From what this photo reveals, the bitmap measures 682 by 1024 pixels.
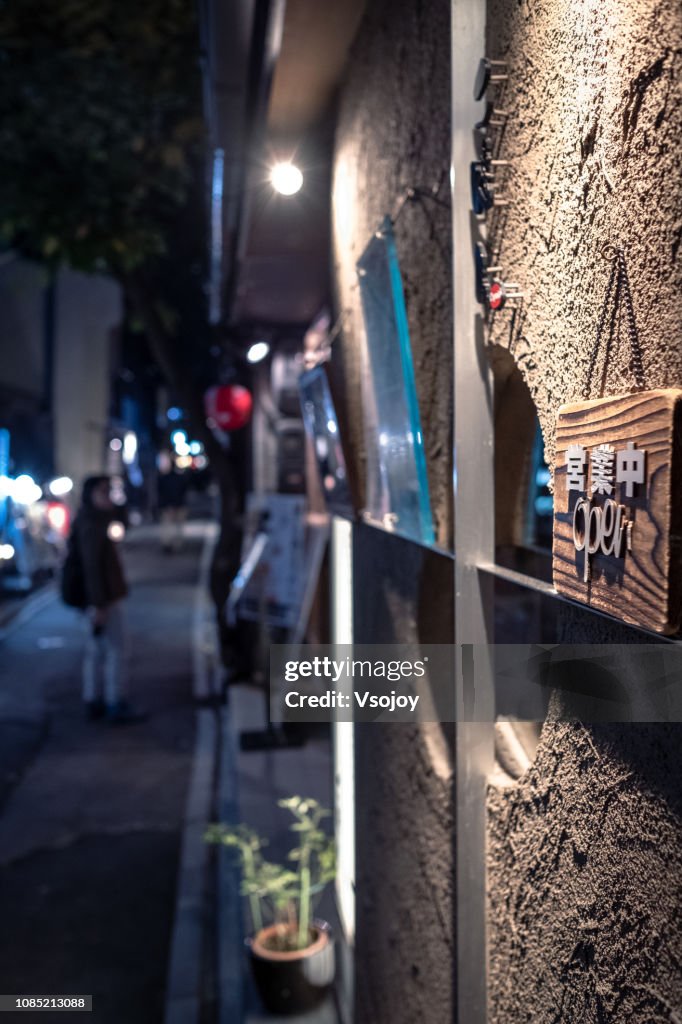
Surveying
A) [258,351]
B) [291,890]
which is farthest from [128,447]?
[291,890]

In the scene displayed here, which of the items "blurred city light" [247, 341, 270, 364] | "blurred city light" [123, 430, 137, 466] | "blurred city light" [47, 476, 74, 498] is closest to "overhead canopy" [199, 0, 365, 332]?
"blurred city light" [247, 341, 270, 364]

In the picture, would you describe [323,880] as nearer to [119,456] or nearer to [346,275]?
[346,275]

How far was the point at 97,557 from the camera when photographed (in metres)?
9.68

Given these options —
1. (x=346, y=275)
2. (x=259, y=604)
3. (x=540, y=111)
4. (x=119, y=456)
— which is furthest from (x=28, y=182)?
(x=119, y=456)

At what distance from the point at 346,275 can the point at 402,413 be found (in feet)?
6.23

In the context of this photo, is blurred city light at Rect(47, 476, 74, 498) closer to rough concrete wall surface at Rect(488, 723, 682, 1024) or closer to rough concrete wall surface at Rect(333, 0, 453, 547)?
rough concrete wall surface at Rect(333, 0, 453, 547)

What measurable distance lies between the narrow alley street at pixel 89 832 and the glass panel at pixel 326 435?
3.09 m

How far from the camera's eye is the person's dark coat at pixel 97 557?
967 cm

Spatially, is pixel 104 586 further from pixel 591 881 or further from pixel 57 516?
pixel 57 516

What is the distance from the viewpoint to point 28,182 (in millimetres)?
10086

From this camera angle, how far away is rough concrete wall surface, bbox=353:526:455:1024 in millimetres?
2516

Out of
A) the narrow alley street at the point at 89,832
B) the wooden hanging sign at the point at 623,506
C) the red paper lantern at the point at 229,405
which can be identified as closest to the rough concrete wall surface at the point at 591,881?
the wooden hanging sign at the point at 623,506

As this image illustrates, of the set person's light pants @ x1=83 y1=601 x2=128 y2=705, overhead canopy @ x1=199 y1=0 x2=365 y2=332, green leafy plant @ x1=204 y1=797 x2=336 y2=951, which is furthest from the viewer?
person's light pants @ x1=83 y1=601 x2=128 y2=705

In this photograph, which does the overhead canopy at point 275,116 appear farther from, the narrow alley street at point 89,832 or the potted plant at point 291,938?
the narrow alley street at point 89,832
